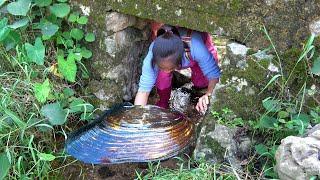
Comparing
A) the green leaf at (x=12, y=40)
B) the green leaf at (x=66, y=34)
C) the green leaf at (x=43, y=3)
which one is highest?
the green leaf at (x=43, y=3)

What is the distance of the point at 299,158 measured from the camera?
2170 mm

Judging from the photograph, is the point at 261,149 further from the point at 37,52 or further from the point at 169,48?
the point at 37,52

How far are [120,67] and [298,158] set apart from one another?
5.28ft

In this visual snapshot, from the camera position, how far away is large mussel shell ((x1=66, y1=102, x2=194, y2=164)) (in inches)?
103

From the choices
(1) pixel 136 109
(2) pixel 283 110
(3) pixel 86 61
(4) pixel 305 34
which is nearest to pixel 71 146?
(1) pixel 136 109

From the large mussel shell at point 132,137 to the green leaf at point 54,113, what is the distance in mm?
138

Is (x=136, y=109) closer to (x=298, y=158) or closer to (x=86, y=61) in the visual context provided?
(x=86, y=61)

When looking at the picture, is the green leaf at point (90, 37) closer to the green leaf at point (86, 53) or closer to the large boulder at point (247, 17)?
the green leaf at point (86, 53)

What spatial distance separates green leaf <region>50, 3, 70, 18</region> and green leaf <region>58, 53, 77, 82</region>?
319mm

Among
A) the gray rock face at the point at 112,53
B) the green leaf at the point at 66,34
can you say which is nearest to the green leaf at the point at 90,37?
the gray rock face at the point at 112,53

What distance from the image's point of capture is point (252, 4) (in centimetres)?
252

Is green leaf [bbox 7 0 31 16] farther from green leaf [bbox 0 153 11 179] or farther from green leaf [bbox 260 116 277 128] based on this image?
green leaf [bbox 260 116 277 128]

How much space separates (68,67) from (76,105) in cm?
29

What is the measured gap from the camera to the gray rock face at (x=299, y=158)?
2117 millimetres
